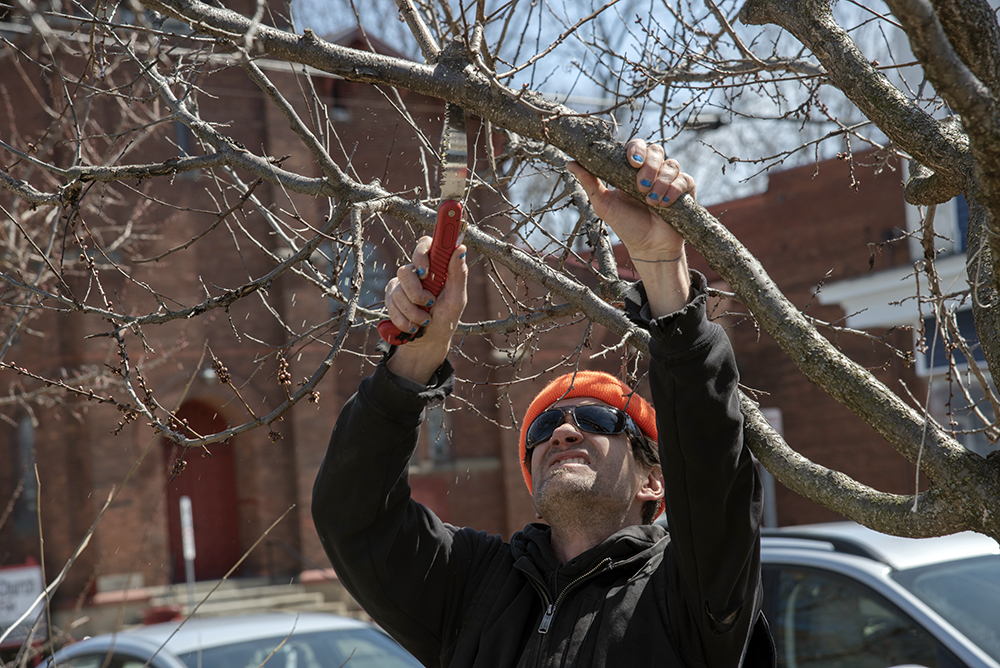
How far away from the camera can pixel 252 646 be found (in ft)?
17.3

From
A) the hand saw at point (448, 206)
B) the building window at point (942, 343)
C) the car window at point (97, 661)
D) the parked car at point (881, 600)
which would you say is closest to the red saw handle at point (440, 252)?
the hand saw at point (448, 206)

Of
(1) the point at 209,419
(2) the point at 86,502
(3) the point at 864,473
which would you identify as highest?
(1) the point at 209,419

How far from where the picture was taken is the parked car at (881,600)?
4168 millimetres

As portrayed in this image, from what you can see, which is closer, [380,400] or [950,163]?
[950,163]

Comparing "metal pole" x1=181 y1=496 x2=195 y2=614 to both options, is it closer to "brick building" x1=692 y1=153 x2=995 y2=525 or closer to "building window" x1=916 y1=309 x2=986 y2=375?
"building window" x1=916 y1=309 x2=986 y2=375

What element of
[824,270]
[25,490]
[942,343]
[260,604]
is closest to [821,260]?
[824,270]

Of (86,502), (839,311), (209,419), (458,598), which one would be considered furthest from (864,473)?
(458,598)

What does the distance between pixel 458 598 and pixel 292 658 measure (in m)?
2.95

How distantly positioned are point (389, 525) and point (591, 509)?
0.58 meters

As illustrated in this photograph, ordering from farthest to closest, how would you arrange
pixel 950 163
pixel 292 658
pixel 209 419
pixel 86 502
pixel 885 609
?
pixel 209 419 < pixel 86 502 < pixel 292 658 < pixel 885 609 < pixel 950 163

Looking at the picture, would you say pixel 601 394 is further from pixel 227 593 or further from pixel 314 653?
pixel 227 593

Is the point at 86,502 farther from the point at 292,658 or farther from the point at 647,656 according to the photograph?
the point at 647,656

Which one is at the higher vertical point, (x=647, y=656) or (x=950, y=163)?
(x=950, y=163)

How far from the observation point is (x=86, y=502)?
49.1ft
